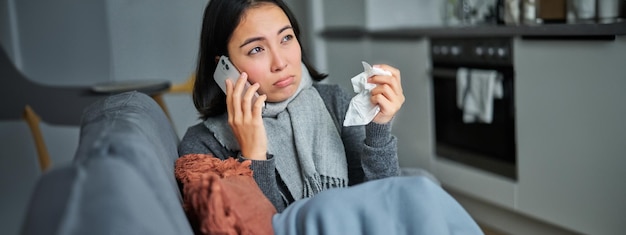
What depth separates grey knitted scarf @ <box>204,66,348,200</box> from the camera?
55.6 inches

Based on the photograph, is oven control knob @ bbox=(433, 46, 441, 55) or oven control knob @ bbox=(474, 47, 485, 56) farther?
oven control knob @ bbox=(433, 46, 441, 55)

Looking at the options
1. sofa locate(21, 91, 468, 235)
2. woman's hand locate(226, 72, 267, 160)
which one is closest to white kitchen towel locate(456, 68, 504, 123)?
woman's hand locate(226, 72, 267, 160)

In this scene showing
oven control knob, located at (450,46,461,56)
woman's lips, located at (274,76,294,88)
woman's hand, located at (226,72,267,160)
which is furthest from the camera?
oven control knob, located at (450,46,461,56)

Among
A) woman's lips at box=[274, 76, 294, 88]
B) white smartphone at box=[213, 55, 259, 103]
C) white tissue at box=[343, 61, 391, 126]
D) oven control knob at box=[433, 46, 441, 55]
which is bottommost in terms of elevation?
oven control knob at box=[433, 46, 441, 55]

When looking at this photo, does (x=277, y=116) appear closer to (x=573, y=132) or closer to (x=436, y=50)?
(x=573, y=132)

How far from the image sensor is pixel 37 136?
3102 mm

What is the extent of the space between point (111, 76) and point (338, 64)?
1.40 m

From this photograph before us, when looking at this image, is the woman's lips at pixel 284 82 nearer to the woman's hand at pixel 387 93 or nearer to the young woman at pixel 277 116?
the young woman at pixel 277 116

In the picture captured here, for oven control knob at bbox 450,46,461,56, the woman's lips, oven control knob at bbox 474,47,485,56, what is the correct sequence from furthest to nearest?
oven control knob at bbox 450,46,461,56 < oven control knob at bbox 474,47,485,56 < the woman's lips

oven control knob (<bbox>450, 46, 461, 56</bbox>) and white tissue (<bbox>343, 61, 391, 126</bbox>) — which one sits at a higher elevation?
white tissue (<bbox>343, 61, 391, 126</bbox>)

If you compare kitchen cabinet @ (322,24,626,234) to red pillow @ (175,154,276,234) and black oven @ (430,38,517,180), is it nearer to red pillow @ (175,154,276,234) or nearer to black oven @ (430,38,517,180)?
black oven @ (430,38,517,180)

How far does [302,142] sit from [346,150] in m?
0.15

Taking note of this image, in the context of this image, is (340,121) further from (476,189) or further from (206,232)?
(476,189)

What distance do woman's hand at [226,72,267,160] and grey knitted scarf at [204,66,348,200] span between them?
0.41 ft
